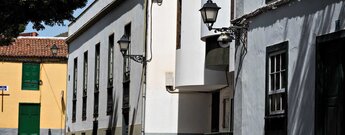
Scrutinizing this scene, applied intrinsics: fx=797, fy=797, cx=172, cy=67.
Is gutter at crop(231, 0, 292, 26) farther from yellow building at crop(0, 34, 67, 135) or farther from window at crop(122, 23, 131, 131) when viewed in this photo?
yellow building at crop(0, 34, 67, 135)

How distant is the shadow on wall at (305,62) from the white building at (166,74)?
3.67 meters

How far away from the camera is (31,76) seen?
4109 centimetres

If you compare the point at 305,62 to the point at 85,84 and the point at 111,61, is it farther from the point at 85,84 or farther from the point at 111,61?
the point at 85,84

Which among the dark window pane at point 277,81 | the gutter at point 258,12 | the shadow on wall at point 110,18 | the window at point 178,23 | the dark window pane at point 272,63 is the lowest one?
the dark window pane at point 277,81

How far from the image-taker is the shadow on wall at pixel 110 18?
23748 mm

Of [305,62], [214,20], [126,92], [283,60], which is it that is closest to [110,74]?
[126,92]

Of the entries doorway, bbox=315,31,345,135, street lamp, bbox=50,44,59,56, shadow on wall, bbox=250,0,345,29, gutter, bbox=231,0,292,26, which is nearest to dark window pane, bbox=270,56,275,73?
shadow on wall, bbox=250,0,345,29

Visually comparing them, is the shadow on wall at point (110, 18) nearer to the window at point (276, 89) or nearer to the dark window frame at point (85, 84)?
the dark window frame at point (85, 84)

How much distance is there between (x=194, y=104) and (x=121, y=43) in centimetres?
249

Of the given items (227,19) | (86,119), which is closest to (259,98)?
(227,19)

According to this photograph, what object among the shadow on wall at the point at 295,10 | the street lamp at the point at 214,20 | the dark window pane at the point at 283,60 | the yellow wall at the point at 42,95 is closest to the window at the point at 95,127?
the yellow wall at the point at 42,95

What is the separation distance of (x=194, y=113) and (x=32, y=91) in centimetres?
2147

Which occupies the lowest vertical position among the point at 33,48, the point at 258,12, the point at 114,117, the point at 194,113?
the point at 114,117

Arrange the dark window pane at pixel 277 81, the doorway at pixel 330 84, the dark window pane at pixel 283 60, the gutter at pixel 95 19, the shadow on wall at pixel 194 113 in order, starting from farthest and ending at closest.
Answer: the gutter at pixel 95 19, the shadow on wall at pixel 194 113, the dark window pane at pixel 277 81, the dark window pane at pixel 283 60, the doorway at pixel 330 84
